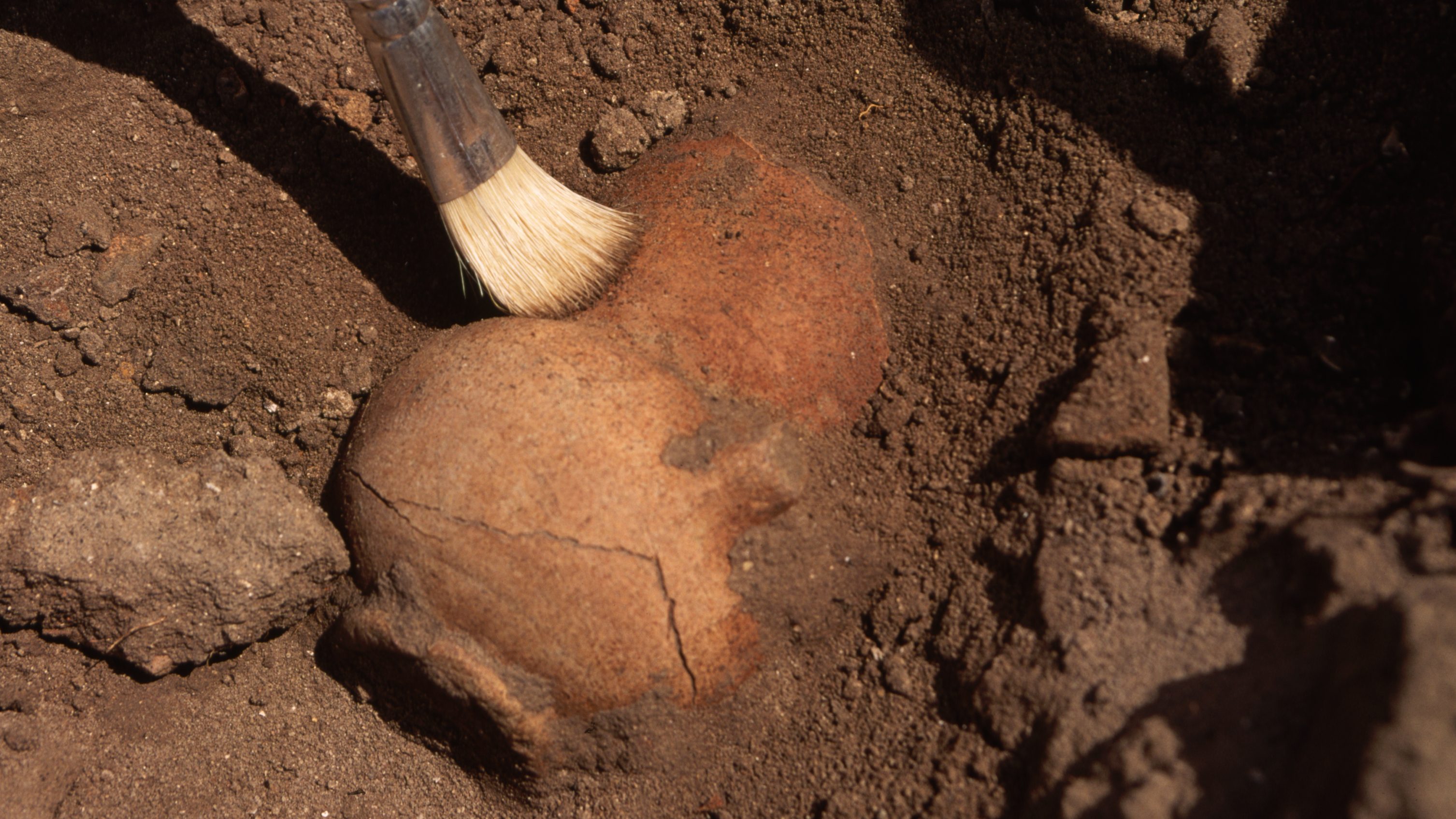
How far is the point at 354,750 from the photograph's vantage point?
2361 mm

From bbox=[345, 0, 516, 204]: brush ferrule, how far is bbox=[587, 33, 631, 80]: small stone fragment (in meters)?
0.68

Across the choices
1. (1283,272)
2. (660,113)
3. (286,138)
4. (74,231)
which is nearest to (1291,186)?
(1283,272)

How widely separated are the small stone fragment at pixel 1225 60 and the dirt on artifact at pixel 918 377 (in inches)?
0.6

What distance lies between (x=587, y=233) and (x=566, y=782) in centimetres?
144

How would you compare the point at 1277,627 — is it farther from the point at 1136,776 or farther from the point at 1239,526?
the point at 1136,776

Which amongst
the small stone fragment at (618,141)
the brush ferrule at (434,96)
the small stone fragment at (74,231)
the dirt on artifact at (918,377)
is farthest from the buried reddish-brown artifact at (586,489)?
the small stone fragment at (74,231)

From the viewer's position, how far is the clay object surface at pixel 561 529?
6.36ft

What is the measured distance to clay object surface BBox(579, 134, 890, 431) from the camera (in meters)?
2.21

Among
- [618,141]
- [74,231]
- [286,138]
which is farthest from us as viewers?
[286,138]

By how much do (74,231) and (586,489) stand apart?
2025mm

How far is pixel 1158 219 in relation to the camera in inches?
88.6

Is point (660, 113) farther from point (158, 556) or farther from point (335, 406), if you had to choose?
point (158, 556)

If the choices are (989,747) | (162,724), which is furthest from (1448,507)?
(162,724)

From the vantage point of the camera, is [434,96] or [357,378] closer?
[434,96]
